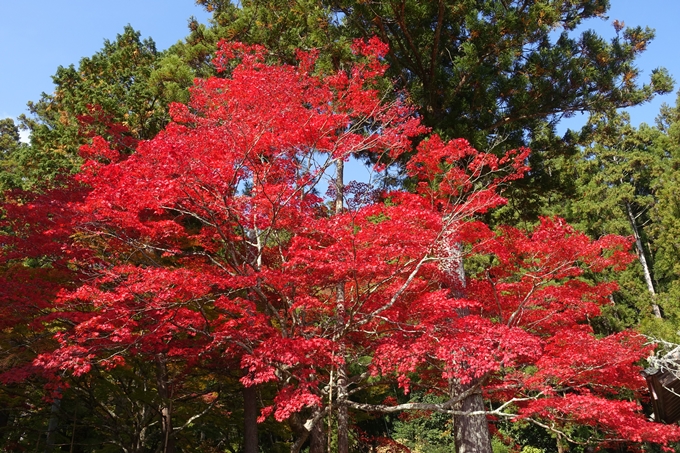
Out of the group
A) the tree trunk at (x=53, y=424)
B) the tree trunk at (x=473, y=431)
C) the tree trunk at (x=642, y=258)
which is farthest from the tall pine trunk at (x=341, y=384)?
the tree trunk at (x=642, y=258)

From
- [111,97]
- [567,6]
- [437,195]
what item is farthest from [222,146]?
[567,6]

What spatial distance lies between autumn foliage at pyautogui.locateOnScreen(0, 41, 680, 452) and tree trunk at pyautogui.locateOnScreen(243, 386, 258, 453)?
3.37 feet

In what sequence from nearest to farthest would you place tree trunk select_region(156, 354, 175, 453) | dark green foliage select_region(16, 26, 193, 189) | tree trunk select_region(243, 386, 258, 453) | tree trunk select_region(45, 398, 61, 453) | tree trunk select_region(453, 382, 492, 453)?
tree trunk select_region(453, 382, 492, 453), tree trunk select_region(156, 354, 175, 453), tree trunk select_region(243, 386, 258, 453), tree trunk select_region(45, 398, 61, 453), dark green foliage select_region(16, 26, 193, 189)

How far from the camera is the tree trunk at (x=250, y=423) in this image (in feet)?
32.2

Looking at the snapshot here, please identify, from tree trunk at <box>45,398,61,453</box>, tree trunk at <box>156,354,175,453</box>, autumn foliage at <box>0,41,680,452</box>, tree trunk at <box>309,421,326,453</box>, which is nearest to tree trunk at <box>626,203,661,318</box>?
autumn foliage at <box>0,41,680,452</box>

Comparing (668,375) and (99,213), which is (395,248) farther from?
(99,213)

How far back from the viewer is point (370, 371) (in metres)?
6.66

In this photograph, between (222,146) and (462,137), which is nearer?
(222,146)

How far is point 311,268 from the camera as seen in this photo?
719 centimetres

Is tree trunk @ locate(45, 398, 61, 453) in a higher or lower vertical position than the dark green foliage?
lower

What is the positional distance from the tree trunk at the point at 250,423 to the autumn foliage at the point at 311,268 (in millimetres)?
1027

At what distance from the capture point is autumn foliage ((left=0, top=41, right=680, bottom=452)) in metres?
6.66

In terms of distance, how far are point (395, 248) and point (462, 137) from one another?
3836mm

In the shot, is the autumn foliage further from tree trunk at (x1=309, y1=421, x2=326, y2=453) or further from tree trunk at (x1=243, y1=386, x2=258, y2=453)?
tree trunk at (x1=243, y1=386, x2=258, y2=453)
